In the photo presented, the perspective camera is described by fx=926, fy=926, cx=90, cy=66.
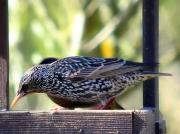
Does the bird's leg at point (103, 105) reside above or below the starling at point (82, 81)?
below

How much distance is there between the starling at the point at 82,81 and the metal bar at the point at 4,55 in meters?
0.19

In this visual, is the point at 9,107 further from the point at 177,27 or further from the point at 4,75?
the point at 177,27

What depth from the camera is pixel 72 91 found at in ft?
23.6

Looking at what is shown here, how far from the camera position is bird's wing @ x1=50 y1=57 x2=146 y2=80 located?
23.8 feet

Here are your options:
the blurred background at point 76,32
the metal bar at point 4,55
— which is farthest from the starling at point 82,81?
the blurred background at point 76,32

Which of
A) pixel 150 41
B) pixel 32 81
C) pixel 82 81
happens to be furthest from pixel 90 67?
pixel 150 41

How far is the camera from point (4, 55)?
6.93 meters

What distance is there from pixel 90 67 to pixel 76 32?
15.6ft

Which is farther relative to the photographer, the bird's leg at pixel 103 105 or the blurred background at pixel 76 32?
the blurred background at pixel 76 32

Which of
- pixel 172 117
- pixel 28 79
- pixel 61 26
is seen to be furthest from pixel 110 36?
pixel 28 79

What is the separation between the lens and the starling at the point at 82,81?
7168mm

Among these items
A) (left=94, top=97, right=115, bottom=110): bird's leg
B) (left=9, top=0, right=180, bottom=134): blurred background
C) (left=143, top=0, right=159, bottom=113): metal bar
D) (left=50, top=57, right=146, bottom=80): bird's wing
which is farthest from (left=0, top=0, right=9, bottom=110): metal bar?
(left=9, top=0, right=180, bottom=134): blurred background

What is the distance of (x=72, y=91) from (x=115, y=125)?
3.34 feet

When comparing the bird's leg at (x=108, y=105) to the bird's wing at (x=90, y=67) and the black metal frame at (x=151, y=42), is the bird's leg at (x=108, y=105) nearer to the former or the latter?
the bird's wing at (x=90, y=67)
